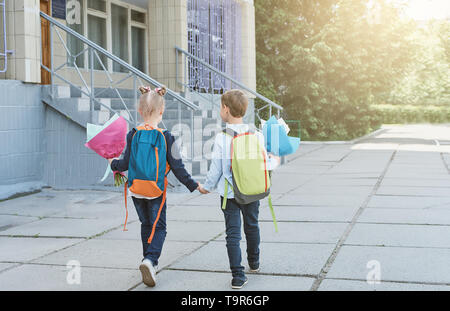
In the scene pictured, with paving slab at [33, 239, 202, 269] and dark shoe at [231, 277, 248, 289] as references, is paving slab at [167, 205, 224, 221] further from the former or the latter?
dark shoe at [231, 277, 248, 289]

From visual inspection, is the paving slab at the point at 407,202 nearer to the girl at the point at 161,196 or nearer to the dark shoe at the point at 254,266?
the dark shoe at the point at 254,266

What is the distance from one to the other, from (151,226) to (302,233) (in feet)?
7.37

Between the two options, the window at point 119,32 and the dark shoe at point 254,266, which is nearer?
the dark shoe at point 254,266

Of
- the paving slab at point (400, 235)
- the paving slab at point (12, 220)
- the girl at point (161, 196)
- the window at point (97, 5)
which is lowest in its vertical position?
the paving slab at point (400, 235)

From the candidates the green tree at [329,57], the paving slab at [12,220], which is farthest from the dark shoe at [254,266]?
the green tree at [329,57]

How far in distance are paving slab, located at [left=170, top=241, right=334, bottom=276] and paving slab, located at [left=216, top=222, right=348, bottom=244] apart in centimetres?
23

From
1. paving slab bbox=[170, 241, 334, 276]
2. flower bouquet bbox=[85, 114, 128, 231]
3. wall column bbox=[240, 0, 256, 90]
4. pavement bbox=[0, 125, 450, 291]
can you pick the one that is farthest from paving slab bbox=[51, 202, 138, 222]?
wall column bbox=[240, 0, 256, 90]

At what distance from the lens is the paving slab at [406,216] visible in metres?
6.94

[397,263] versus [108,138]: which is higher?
[108,138]

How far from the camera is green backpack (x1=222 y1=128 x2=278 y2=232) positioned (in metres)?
4.47

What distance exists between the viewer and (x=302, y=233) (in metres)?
6.41

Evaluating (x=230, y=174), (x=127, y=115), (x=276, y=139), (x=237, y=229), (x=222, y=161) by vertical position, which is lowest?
(x=237, y=229)

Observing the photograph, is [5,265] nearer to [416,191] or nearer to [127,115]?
[127,115]

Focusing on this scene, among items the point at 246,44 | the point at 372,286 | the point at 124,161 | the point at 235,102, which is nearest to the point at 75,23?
the point at 246,44
